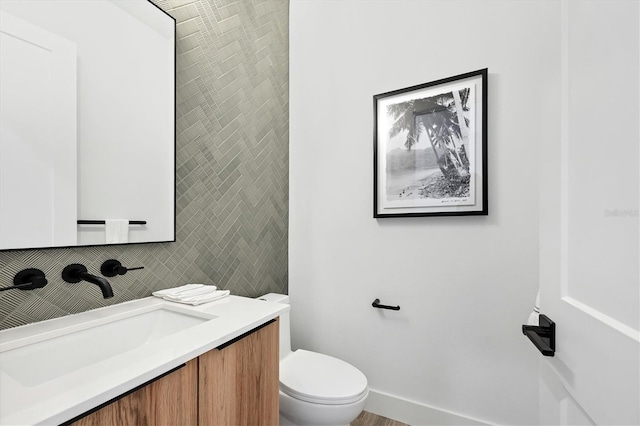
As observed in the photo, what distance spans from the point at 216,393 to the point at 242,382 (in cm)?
11

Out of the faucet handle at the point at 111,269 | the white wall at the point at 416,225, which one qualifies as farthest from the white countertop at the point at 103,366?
the white wall at the point at 416,225

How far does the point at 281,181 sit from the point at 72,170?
1206 millimetres

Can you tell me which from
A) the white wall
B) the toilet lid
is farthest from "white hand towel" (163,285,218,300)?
the white wall

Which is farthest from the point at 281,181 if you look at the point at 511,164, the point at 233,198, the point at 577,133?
the point at 577,133

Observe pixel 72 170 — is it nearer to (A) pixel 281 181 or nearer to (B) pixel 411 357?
(A) pixel 281 181

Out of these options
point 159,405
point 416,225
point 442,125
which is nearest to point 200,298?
point 159,405

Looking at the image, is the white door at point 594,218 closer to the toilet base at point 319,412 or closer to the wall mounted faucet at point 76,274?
the toilet base at point 319,412

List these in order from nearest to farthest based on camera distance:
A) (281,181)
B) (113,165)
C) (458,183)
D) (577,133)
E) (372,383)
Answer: (577,133), (113,165), (458,183), (372,383), (281,181)

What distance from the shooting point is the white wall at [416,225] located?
1.46m

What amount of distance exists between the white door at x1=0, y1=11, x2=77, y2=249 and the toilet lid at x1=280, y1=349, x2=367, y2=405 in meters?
1.07

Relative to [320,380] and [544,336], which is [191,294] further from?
[544,336]

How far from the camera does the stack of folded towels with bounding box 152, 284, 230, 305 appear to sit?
115cm

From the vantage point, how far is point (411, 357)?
5.62ft

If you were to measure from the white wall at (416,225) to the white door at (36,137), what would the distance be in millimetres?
1315
